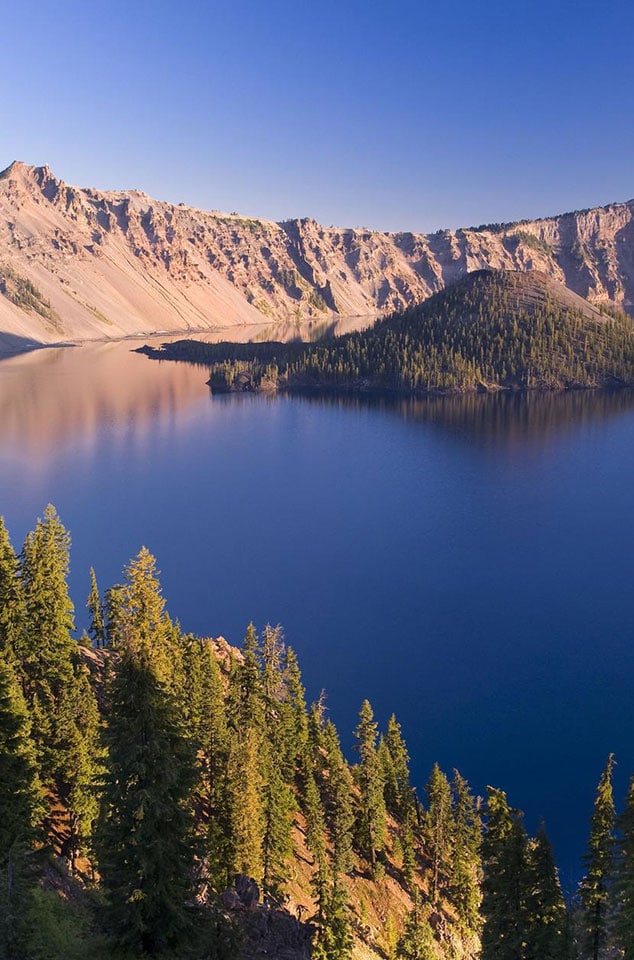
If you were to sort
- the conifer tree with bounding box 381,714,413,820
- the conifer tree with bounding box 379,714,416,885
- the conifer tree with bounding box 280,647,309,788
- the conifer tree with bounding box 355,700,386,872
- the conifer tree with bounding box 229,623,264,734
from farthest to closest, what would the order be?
the conifer tree with bounding box 381,714,413,820 < the conifer tree with bounding box 379,714,416,885 < the conifer tree with bounding box 280,647,309,788 < the conifer tree with bounding box 355,700,386,872 < the conifer tree with bounding box 229,623,264,734

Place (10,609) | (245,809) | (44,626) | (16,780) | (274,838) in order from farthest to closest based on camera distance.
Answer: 1. (44,626)
2. (274,838)
3. (10,609)
4. (245,809)
5. (16,780)

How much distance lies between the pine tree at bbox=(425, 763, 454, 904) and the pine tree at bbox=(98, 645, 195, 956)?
103 feet

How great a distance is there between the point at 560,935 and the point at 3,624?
32.0m

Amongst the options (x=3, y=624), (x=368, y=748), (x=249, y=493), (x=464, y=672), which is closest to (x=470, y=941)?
(x=368, y=748)

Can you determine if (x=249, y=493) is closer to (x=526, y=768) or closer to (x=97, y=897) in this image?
(x=526, y=768)

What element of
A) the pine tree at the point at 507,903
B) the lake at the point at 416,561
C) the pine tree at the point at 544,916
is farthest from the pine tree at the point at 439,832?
the pine tree at the point at 544,916

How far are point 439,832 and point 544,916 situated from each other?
64.0ft

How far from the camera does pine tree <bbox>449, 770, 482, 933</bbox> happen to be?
49.1 m

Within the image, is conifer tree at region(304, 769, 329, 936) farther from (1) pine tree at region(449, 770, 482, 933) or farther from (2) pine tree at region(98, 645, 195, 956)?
(2) pine tree at region(98, 645, 195, 956)

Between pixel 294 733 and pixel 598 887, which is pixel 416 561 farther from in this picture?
pixel 598 887

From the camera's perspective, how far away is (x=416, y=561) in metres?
100

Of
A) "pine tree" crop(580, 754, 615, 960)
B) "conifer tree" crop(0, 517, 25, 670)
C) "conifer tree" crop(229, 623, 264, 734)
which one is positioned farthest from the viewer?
"conifer tree" crop(229, 623, 264, 734)

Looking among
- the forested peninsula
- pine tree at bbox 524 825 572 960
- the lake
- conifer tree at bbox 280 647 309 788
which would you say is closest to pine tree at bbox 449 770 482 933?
the forested peninsula

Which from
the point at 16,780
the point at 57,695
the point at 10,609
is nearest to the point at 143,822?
the point at 16,780
